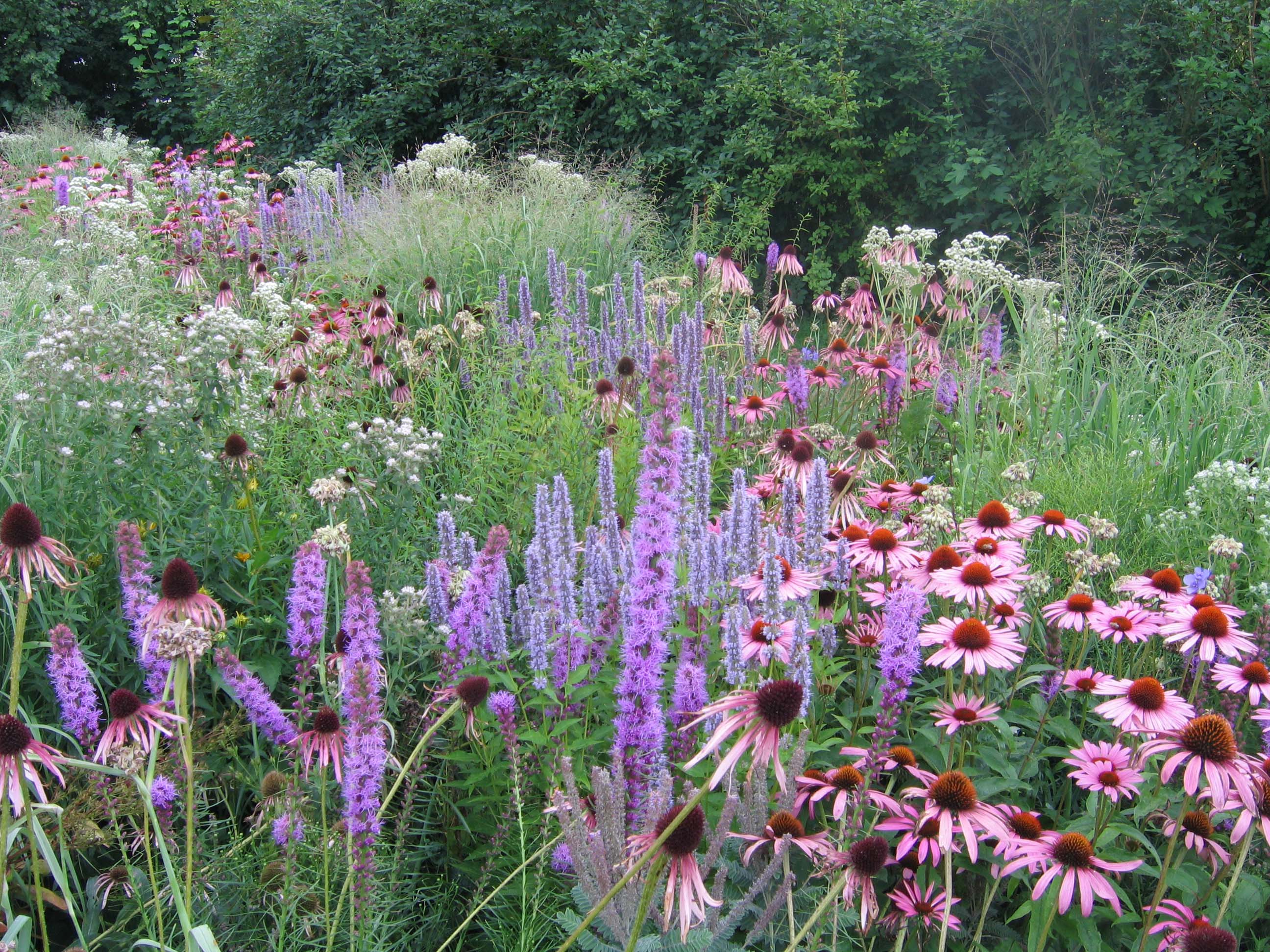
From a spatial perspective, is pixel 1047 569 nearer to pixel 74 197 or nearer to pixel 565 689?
pixel 565 689

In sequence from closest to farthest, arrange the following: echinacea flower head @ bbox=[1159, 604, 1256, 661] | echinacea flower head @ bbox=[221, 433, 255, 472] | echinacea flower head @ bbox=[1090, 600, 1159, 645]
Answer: echinacea flower head @ bbox=[1159, 604, 1256, 661] → echinacea flower head @ bbox=[1090, 600, 1159, 645] → echinacea flower head @ bbox=[221, 433, 255, 472]

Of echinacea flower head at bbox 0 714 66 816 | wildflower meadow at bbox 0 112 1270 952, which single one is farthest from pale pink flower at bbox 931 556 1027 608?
echinacea flower head at bbox 0 714 66 816

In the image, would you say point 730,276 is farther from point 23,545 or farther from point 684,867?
point 684,867

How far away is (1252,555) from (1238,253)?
5.62 m

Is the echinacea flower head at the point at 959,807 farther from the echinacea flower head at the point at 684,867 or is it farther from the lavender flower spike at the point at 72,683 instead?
the lavender flower spike at the point at 72,683

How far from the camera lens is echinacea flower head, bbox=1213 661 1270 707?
6.46 ft

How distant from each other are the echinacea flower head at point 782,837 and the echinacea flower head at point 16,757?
1077 millimetres

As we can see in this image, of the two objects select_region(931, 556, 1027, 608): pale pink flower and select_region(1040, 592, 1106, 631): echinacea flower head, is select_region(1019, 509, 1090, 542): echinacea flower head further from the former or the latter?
select_region(931, 556, 1027, 608): pale pink flower

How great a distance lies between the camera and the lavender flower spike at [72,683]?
178 centimetres

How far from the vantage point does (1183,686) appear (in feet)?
8.29

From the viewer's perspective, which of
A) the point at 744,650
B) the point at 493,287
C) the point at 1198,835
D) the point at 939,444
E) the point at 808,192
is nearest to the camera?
the point at 1198,835

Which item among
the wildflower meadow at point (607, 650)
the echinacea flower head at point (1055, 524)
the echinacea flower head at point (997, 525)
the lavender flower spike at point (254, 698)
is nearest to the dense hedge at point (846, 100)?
the wildflower meadow at point (607, 650)

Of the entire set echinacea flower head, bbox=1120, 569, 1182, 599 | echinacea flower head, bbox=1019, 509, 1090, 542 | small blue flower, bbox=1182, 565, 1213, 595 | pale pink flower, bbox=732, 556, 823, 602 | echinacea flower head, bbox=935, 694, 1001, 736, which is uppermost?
pale pink flower, bbox=732, 556, 823, 602

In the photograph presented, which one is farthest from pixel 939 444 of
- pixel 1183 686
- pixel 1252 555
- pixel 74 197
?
pixel 74 197
